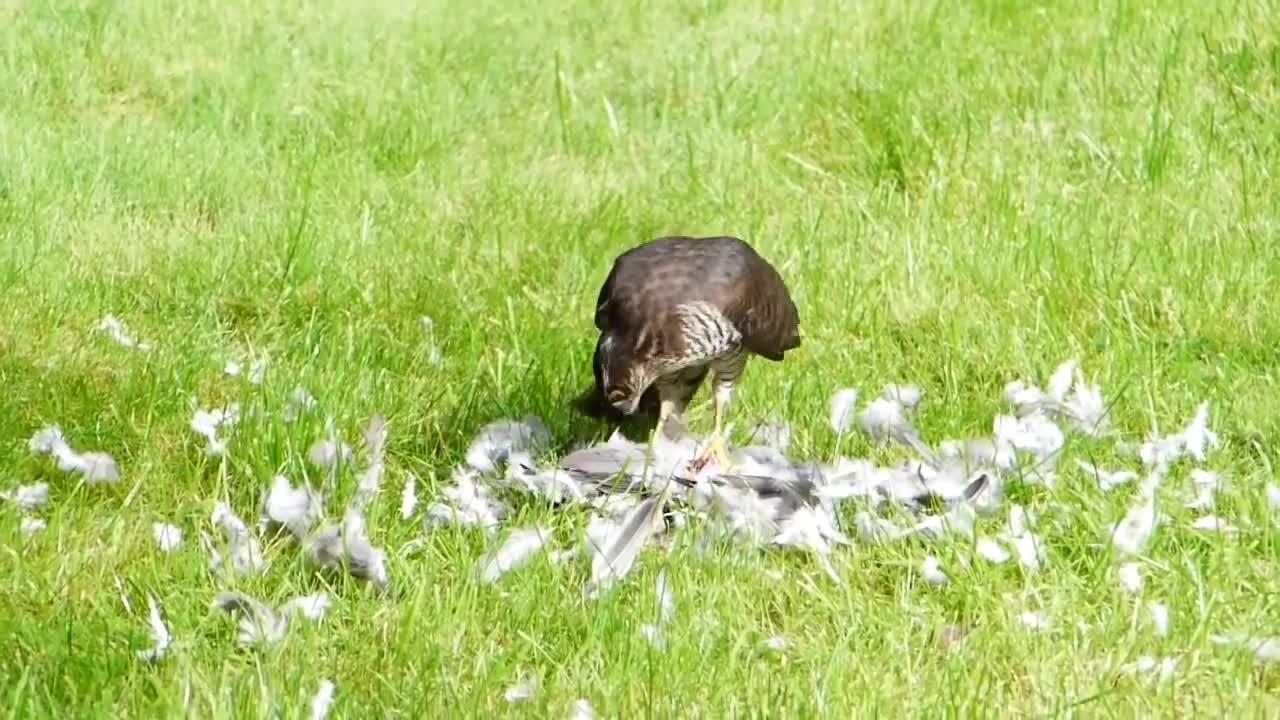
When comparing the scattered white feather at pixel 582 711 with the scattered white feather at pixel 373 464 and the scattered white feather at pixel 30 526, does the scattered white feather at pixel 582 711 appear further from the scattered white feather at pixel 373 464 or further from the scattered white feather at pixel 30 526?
the scattered white feather at pixel 30 526

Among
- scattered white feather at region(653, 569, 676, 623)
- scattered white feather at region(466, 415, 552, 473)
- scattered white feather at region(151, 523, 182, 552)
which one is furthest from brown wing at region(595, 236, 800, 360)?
scattered white feather at region(151, 523, 182, 552)

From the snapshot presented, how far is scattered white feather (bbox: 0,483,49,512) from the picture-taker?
12.0ft

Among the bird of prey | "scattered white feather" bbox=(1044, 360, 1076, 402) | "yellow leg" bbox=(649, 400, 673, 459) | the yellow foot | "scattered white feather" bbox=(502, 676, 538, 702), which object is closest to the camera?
"scattered white feather" bbox=(502, 676, 538, 702)

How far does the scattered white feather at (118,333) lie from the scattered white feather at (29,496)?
2.72 feet

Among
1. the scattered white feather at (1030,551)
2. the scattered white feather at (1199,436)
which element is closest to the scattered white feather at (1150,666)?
the scattered white feather at (1030,551)

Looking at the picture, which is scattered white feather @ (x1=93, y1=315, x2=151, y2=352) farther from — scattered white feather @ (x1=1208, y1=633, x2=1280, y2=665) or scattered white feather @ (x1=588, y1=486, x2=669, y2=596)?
scattered white feather @ (x1=1208, y1=633, x2=1280, y2=665)

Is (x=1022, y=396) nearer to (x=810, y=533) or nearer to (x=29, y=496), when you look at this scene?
(x=810, y=533)

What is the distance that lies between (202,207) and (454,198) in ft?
2.84

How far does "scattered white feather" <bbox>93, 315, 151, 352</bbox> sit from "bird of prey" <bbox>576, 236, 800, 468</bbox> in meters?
1.26

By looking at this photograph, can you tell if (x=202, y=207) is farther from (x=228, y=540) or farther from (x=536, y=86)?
(x=228, y=540)

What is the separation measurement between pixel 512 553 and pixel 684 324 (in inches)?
26.0

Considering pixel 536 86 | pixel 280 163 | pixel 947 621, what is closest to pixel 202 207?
pixel 280 163

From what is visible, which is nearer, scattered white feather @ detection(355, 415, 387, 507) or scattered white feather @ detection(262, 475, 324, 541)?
scattered white feather @ detection(262, 475, 324, 541)

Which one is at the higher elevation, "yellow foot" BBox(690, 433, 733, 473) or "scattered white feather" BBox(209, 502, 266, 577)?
"scattered white feather" BBox(209, 502, 266, 577)
